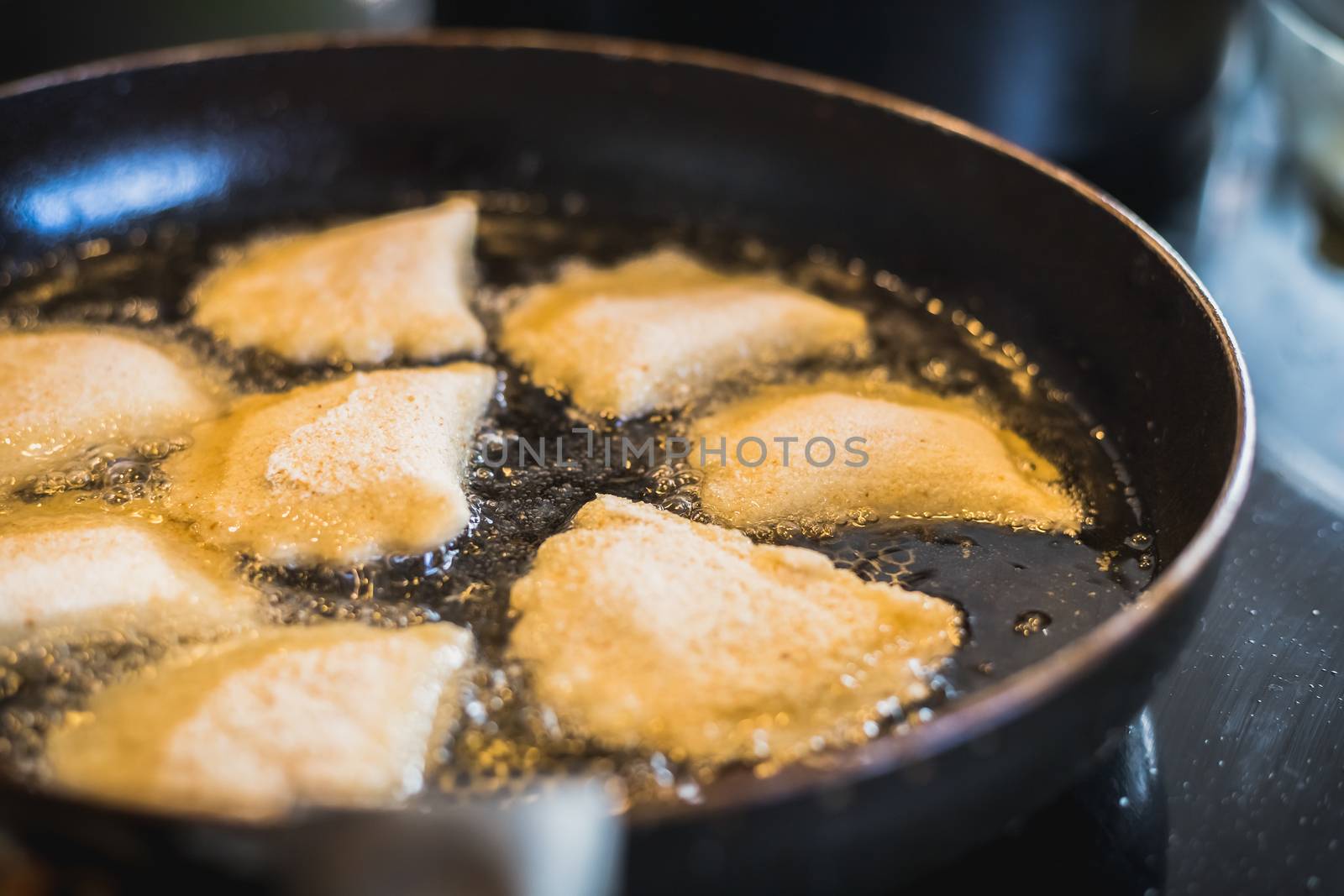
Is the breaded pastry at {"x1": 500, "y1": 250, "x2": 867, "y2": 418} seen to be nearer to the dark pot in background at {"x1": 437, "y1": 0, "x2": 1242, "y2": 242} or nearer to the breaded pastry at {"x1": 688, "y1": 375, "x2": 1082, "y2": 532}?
the breaded pastry at {"x1": 688, "y1": 375, "x2": 1082, "y2": 532}

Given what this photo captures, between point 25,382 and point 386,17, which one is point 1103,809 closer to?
point 25,382

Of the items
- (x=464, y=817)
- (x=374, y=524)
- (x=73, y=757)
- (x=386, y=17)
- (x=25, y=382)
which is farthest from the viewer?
(x=386, y=17)

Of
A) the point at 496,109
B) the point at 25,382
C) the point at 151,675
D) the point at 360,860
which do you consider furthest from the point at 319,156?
the point at 360,860

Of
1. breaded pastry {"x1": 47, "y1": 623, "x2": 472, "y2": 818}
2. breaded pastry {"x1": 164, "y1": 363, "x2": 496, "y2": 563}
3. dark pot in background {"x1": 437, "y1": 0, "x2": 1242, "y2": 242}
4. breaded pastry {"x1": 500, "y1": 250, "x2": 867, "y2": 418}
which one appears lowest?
breaded pastry {"x1": 47, "y1": 623, "x2": 472, "y2": 818}

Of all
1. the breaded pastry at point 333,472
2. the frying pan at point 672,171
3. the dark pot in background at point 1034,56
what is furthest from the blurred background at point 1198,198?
the breaded pastry at point 333,472

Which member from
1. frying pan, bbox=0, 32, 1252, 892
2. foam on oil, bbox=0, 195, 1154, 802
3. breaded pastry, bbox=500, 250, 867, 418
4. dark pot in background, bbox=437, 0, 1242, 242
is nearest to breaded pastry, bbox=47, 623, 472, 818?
foam on oil, bbox=0, 195, 1154, 802

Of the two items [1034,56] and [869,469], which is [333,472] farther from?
[1034,56]
